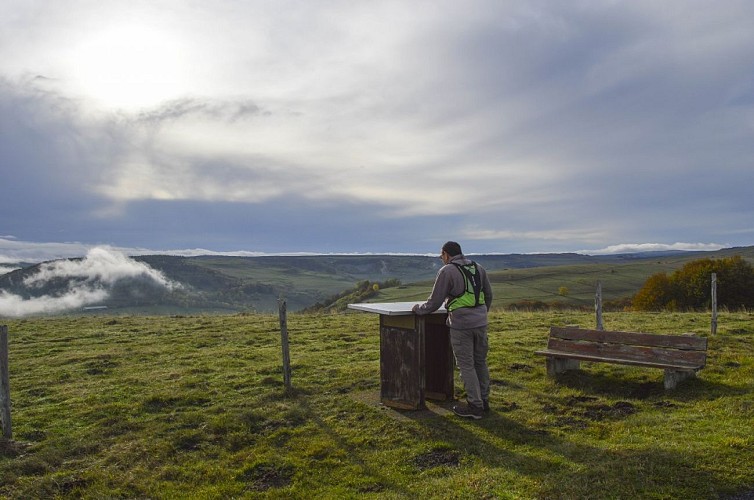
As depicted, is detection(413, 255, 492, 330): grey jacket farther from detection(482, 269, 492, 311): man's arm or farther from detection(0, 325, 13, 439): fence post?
detection(0, 325, 13, 439): fence post

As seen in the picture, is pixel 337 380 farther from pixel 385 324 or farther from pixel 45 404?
pixel 45 404

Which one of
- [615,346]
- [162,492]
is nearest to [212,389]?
[162,492]

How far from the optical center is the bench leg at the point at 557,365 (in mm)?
10586

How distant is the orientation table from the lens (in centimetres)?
857

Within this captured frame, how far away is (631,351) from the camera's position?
9891 millimetres

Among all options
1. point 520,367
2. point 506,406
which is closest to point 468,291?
point 506,406

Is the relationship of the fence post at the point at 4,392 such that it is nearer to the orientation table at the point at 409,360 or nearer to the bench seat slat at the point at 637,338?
the orientation table at the point at 409,360

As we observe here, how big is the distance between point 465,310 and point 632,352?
13.4 ft

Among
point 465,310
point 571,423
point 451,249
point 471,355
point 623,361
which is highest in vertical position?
point 451,249

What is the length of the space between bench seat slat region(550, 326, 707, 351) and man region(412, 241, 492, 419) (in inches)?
138

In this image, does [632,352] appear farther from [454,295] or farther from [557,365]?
[454,295]

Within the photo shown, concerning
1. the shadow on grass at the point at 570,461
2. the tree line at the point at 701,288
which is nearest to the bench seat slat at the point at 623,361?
the shadow on grass at the point at 570,461

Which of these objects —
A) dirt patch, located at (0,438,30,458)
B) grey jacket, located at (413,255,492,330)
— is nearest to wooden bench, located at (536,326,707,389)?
grey jacket, located at (413,255,492,330)

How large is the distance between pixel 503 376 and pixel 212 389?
605cm
